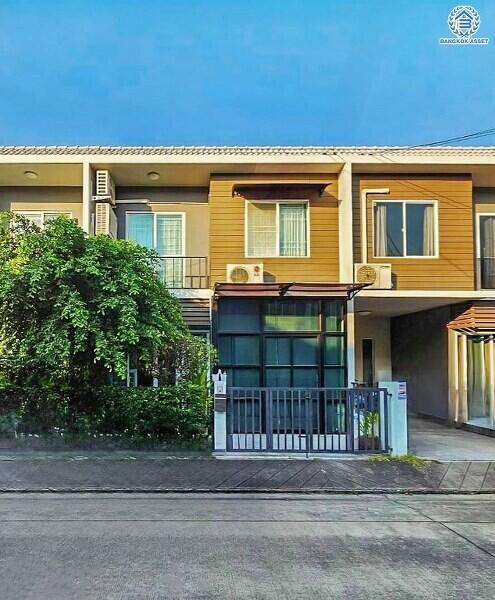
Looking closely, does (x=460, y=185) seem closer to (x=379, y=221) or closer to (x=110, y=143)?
(x=379, y=221)

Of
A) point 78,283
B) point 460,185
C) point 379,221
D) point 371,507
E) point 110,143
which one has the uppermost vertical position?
point 110,143

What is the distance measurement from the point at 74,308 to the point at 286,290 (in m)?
4.75

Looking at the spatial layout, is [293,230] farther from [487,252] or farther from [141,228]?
[487,252]

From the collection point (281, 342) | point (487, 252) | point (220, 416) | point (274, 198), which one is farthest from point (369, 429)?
point (487, 252)

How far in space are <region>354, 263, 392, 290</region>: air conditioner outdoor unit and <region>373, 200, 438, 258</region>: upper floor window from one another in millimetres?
511

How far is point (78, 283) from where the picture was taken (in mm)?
10789

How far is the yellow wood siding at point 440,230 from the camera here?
14.2 m

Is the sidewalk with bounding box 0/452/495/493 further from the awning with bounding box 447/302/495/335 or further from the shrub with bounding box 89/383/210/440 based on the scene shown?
the awning with bounding box 447/302/495/335

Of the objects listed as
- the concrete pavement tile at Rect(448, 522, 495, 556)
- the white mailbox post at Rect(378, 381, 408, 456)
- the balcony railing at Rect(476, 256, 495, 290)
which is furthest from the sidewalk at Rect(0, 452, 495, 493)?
the balcony railing at Rect(476, 256, 495, 290)

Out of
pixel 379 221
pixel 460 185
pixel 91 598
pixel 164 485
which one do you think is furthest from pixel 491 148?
pixel 91 598

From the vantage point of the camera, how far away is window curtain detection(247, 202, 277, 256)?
14422 mm

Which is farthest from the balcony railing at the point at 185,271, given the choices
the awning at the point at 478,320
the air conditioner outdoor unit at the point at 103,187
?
the awning at the point at 478,320

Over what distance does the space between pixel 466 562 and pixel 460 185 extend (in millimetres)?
10746

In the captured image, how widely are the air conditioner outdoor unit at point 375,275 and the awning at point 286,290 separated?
55cm
